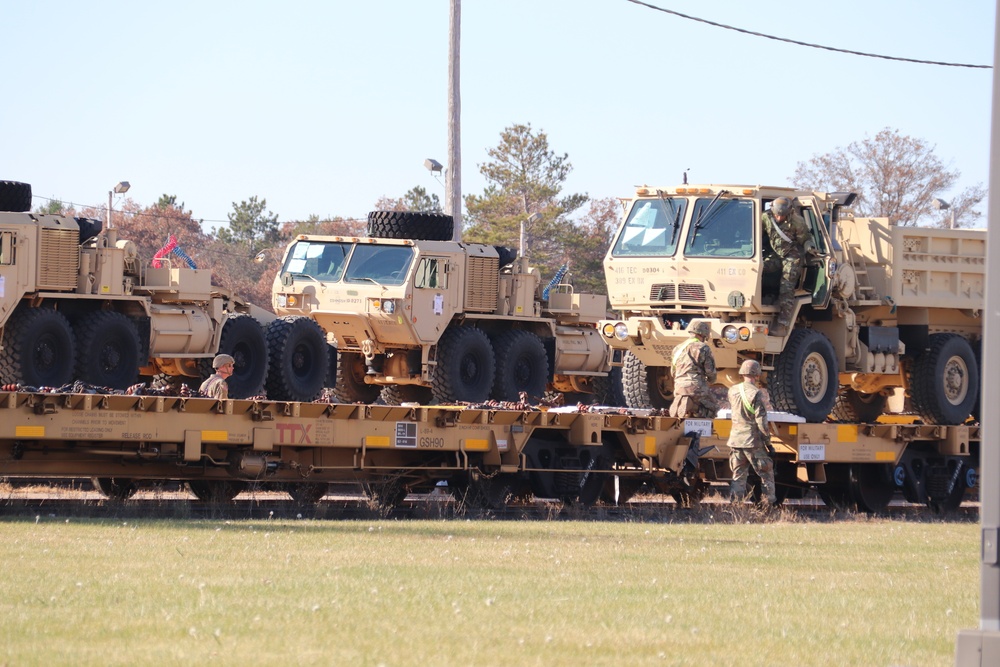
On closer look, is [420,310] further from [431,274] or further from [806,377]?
[806,377]

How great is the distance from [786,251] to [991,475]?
A: 434 inches

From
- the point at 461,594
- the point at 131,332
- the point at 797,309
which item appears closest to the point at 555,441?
the point at 797,309

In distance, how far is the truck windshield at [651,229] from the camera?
17234 mm

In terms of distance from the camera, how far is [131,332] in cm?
2036

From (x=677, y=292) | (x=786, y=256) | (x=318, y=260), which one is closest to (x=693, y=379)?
(x=677, y=292)

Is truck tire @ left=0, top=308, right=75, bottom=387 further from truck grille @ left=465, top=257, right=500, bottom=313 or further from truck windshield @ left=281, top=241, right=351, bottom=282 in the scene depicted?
truck grille @ left=465, top=257, right=500, bottom=313

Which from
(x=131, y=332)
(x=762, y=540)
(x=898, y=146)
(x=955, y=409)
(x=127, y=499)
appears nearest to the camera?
(x=762, y=540)

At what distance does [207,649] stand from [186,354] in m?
15.3

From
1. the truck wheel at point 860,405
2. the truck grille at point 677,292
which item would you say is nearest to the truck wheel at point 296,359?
the truck grille at point 677,292

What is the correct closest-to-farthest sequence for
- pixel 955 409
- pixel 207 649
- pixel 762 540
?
pixel 207 649 < pixel 762 540 < pixel 955 409

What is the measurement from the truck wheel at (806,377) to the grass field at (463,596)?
14.0 feet

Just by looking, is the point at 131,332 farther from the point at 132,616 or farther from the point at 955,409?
the point at 132,616

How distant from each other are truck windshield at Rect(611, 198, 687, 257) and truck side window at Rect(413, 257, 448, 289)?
4.49 metres

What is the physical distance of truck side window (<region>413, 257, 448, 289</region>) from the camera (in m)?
21.6
